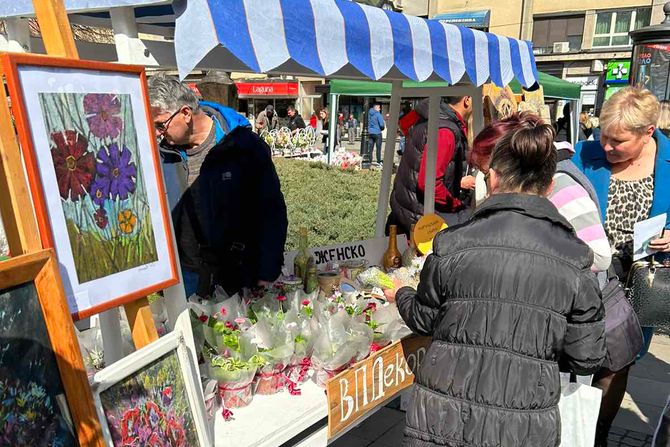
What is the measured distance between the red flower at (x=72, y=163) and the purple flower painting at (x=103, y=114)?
0.05m

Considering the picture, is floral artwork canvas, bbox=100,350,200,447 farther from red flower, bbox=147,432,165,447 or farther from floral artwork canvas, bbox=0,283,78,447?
floral artwork canvas, bbox=0,283,78,447

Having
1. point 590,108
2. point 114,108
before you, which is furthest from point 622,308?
point 590,108

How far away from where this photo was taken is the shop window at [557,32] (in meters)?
25.0

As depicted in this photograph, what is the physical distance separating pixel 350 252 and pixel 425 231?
0.47 metres

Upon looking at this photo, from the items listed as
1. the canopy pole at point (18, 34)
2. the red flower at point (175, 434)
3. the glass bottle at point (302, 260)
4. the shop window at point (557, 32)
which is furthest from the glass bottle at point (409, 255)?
the shop window at point (557, 32)

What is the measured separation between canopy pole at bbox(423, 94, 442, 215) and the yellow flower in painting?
2568 mm

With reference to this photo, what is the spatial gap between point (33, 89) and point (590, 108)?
27.0 metres

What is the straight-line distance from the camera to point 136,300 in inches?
56.7

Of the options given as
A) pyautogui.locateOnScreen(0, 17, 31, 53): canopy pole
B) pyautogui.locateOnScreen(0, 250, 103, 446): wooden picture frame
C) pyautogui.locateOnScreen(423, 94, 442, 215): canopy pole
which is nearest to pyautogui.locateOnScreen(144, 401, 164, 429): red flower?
pyautogui.locateOnScreen(0, 250, 103, 446): wooden picture frame

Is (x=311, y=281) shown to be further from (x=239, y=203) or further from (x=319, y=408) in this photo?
(x=319, y=408)

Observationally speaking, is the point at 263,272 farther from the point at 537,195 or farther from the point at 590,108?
the point at 590,108

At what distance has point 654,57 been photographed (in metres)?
5.98

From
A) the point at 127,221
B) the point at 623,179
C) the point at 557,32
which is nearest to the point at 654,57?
the point at 623,179

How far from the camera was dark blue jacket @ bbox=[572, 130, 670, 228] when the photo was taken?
2.53 m
